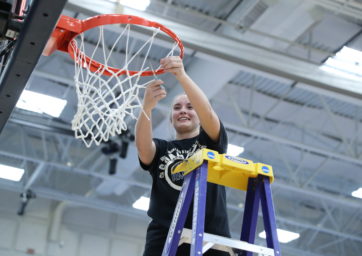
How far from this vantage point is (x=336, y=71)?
764cm

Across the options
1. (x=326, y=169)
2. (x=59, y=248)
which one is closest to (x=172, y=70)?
(x=326, y=169)

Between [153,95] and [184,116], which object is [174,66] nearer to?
[153,95]

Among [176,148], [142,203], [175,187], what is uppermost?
[142,203]

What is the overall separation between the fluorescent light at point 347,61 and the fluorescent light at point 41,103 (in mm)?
4728

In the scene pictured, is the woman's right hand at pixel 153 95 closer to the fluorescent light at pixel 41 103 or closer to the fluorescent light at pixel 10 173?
the fluorescent light at pixel 41 103

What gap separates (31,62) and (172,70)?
80 centimetres

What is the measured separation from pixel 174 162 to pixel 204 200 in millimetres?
608

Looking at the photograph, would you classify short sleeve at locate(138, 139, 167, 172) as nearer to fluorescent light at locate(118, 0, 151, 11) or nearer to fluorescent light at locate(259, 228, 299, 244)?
fluorescent light at locate(118, 0, 151, 11)

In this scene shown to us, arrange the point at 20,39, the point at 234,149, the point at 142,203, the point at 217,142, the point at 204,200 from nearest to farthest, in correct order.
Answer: the point at 204,200 → the point at 20,39 → the point at 217,142 → the point at 234,149 → the point at 142,203

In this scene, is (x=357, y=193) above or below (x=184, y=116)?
above

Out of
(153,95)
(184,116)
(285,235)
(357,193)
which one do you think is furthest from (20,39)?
(285,235)

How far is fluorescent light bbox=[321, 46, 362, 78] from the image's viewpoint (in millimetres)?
8022

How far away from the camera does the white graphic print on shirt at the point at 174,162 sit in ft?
10.7

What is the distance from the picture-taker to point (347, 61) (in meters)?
8.27
